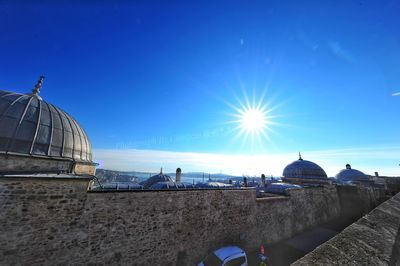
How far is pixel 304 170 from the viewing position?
28.5m

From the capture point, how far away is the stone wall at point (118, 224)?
5914mm

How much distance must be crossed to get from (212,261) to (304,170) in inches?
1023

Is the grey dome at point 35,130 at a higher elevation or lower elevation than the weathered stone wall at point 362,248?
higher

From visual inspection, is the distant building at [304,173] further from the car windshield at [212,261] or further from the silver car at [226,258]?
the car windshield at [212,261]

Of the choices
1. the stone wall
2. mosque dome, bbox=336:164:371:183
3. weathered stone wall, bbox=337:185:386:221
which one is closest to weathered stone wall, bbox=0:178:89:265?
the stone wall

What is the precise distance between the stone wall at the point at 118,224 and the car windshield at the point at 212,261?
1.86 feet

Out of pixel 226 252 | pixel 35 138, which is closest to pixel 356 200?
pixel 226 252

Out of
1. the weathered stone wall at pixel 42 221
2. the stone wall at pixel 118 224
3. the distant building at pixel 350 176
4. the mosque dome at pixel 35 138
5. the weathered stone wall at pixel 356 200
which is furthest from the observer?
the distant building at pixel 350 176

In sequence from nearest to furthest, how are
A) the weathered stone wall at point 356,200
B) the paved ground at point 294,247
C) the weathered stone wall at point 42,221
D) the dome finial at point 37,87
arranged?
the weathered stone wall at point 42,221 → the paved ground at point 294,247 → the dome finial at point 37,87 → the weathered stone wall at point 356,200

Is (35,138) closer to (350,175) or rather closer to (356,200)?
(356,200)

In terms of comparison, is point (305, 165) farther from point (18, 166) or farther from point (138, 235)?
→ point (18, 166)

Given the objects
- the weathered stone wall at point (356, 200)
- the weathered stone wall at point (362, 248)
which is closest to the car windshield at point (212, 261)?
Answer: the weathered stone wall at point (362, 248)

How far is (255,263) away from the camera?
34.0 feet

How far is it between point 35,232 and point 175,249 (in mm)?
5878
